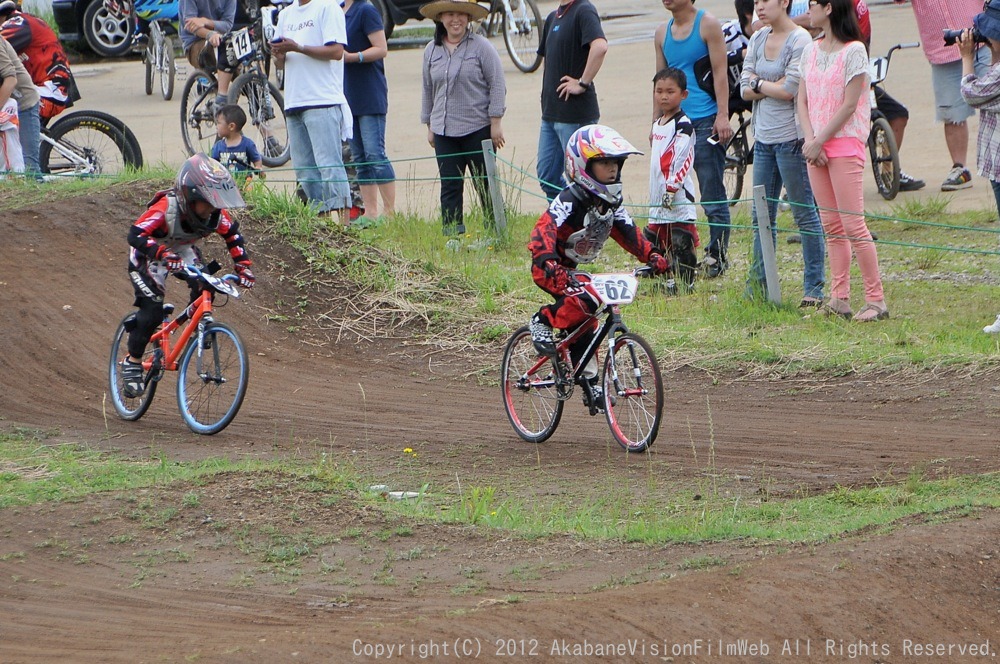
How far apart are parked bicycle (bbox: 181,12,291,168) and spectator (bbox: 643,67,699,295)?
4.94m

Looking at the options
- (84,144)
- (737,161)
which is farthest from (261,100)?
(737,161)

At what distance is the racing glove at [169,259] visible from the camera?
8.38 meters

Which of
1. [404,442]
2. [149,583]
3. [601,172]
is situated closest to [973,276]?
[601,172]

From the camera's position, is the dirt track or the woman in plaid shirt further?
the woman in plaid shirt

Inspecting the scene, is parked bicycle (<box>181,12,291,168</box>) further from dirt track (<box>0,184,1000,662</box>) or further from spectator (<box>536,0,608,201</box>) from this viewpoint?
dirt track (<box>0,184,1000,662</box>)

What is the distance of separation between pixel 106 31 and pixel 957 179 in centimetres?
1716

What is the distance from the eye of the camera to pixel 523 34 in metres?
21.2

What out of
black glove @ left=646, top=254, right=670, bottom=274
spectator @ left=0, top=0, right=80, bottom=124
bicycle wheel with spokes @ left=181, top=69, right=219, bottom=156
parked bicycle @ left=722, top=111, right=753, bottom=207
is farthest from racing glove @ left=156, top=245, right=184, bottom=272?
parked bicycle @ left=722, top=111, right=753, bottom=207

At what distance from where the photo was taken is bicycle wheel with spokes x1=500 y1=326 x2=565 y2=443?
8.21 meters

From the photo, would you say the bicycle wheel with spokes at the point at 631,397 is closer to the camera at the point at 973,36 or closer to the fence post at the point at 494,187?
the camera at the point at 973,36

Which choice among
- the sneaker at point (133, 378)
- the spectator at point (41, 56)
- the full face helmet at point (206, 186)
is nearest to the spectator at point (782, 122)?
the full face helmet at point (206, 186)

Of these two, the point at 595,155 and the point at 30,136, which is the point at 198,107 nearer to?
the point at 30,136

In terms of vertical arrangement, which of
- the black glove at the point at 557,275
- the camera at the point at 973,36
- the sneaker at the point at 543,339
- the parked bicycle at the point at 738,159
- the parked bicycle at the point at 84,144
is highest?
the camera at the point at 973,36

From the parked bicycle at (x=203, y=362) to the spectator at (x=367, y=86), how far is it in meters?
4.14
